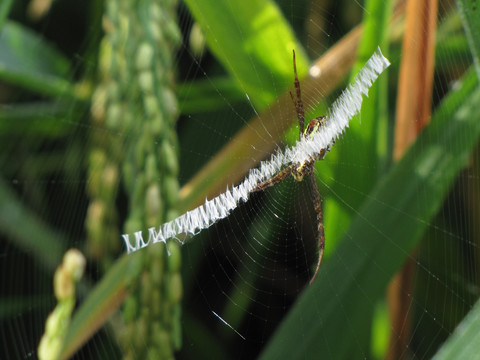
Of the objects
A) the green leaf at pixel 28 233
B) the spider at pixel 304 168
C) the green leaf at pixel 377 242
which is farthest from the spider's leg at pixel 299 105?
the green leaf at pixel 28 233

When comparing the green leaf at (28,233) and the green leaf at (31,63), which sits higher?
the green leaf at (31,63)

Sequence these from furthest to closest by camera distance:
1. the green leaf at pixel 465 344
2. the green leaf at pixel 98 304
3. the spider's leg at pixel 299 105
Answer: the spider's leg at pixel 299 105 → the green leaf at pixel 98 304 → the green leaf at pixel 465 344

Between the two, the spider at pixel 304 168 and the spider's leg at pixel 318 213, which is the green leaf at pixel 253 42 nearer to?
the spider at pixel 304 168

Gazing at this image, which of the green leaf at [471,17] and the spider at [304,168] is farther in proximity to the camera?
the spider at [304,168]

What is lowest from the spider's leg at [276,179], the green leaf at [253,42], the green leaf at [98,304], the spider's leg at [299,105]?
the green leaf at [98,304]

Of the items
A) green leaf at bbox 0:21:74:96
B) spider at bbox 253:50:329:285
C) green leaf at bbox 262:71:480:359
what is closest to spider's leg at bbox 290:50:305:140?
spider at bbox 253:50:329:285

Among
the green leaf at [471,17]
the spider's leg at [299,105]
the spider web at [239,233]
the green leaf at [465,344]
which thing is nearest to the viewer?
the green leaf at [465,344]

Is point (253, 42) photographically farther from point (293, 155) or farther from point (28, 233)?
point (28, 233)

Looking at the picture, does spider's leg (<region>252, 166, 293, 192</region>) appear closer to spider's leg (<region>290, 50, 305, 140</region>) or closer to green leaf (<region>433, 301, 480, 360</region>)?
spider's leg (<region>290, 50, 305, 140</region>)
